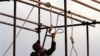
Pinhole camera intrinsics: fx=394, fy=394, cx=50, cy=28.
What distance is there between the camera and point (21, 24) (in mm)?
8578

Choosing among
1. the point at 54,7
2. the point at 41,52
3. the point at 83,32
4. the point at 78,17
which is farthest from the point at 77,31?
the point at 41,52

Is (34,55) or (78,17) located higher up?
A: (78,17)

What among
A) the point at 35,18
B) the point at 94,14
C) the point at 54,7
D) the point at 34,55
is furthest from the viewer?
the point at 35,18

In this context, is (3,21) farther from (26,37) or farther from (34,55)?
(34,55)

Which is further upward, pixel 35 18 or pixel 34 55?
pixel 35 18

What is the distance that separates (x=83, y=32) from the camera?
30.8 feet

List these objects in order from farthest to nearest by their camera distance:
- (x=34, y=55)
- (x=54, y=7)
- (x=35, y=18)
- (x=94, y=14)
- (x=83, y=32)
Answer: (x=83, y=32) < (x=35, y=18) < (x=94, y=14) < (x=54, y=7) < (x=34, y=55)

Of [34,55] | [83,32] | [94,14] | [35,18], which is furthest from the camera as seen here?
[83,32]

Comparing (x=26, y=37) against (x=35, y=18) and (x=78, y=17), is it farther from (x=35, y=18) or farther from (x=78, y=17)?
(x=78, y=17)

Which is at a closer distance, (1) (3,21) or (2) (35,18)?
(1) (3,21)

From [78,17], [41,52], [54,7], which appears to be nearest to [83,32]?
[78,17]

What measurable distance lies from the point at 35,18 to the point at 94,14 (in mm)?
1395

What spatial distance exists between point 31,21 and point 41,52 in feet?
7.39

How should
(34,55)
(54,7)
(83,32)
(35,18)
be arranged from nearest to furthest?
1. (34,55)
2. (54,7)
3. (35,18)
4. (83,32)
